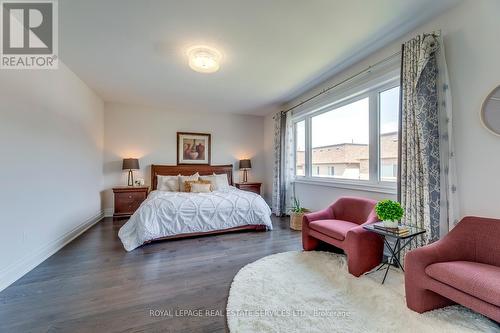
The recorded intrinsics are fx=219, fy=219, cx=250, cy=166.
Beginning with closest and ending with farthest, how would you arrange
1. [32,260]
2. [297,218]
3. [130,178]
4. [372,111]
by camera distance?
1. [32,260]
2. [372,111]
3. [297,218]
4. [130,178]

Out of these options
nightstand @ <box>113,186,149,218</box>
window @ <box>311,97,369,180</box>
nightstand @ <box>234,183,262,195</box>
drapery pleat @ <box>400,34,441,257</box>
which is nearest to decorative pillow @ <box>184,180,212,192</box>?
nightstand @ <box>113,186,149,218</box>

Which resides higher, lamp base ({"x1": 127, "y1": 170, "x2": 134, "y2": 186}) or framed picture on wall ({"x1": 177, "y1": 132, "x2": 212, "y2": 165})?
framed picture on wall ({"x1": 177, "y1": 132, "x2": 212, "y2": 165})

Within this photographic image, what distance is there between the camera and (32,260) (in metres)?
2.47

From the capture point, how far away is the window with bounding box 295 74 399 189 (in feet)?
9.34

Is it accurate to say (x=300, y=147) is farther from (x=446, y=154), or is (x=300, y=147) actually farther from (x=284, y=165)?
(x=446, y=154)

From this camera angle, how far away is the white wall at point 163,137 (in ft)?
16.9

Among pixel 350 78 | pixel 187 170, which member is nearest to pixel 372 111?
pixel 350 78

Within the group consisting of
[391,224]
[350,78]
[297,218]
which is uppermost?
[350,78]

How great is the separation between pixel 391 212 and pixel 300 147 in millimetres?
2911

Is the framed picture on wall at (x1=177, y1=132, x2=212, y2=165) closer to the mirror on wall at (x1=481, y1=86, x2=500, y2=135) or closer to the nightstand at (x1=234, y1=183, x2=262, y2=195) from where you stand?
the nightstand at (x1=234, y1=183, x2=262, y2=195)

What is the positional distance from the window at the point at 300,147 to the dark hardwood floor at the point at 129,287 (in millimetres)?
1856

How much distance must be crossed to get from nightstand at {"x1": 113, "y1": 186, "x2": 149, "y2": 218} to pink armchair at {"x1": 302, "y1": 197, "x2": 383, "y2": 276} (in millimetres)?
3697

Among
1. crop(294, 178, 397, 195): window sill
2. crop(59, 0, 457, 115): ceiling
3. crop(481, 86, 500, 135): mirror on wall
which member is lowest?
crop(294, 178, 397, 195): window sill

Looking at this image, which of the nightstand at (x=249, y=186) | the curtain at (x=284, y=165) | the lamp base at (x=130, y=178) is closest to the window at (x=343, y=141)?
the curtain at (x=284, y=165)
